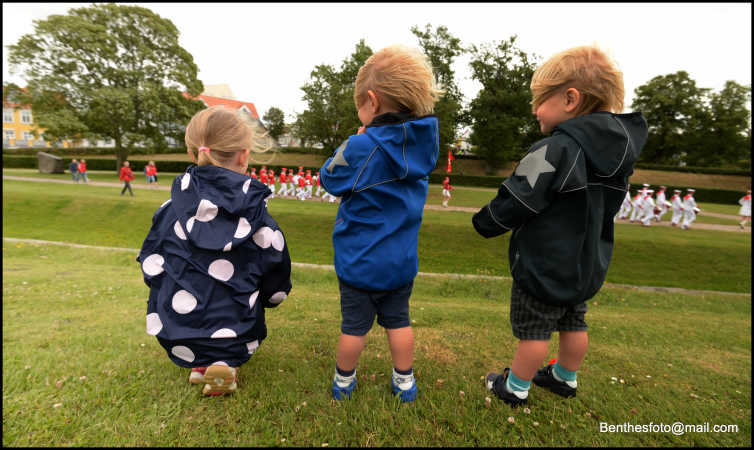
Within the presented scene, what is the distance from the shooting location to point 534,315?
201 centimetres

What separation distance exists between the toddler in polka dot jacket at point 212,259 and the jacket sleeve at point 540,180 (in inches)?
56.5

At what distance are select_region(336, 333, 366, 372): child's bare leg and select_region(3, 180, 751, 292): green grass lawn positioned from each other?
7.41 metres

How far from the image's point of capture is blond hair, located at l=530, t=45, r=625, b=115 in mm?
1873

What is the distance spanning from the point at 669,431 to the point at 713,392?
0.79 m

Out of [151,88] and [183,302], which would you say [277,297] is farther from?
[151,88]

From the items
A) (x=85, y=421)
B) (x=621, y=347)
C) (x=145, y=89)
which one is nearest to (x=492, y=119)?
(x=145, y=89)

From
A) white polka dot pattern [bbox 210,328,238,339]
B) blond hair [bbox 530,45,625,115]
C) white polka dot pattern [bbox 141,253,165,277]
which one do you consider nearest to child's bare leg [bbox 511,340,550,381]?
blond hair [bbox 530,45,625,115]

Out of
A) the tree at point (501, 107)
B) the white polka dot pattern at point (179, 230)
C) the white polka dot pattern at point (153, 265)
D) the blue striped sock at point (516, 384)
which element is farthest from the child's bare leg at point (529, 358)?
the tree at point (501, 107)

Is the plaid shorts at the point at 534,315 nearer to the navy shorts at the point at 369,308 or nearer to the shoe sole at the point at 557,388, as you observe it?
the shoe sole at the point at 557,388

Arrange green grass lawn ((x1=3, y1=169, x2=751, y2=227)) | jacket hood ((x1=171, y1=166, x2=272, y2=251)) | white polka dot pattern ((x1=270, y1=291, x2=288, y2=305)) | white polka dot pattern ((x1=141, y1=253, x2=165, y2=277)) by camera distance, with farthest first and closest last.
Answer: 1. green grass lawn ((x1=3, y1=169, x2=751, y2=227))
2. white polka dot pattern ((x1=270, y1=291, x2=288, y2=305))
3. white polka dot pattern ((x1=141, y1=253, x2=165, y2=277))
4. jacket hood ((x1=171, y1=166, x2=272, y2=251))

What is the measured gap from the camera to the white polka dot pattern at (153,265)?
220 centimetres

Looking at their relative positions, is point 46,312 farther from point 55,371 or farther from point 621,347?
point 621,347

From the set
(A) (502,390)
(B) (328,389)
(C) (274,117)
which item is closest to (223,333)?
(B) (328,389)

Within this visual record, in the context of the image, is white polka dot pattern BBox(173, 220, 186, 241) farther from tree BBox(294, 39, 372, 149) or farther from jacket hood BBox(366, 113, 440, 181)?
tree BBox(294, 39, 372, 149)
